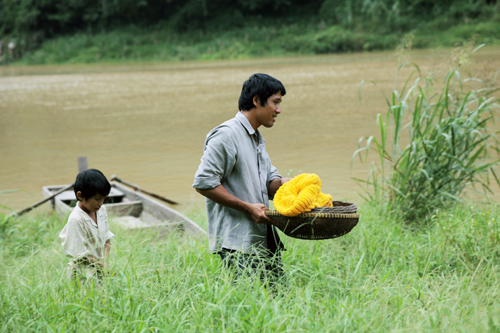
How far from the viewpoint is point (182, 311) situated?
2.26 m

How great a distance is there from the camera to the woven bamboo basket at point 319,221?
2256 millimetres

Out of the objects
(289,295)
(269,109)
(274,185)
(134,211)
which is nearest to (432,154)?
(274,185)

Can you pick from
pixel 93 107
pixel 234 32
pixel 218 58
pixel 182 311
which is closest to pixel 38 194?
pixel 182 311

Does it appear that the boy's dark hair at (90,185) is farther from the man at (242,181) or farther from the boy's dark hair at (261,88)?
the boy's dark hair at (261,88)

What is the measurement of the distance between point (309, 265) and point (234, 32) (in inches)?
1166

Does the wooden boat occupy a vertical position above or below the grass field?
below

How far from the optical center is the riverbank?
25500 mm

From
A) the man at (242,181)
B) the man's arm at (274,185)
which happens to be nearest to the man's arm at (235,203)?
the man at (242,181)

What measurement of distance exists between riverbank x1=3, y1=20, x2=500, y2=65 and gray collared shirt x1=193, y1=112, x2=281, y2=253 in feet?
72.5

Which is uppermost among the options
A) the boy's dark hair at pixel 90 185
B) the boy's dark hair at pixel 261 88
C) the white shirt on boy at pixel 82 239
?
the boy's dark hair at pixel 261 88

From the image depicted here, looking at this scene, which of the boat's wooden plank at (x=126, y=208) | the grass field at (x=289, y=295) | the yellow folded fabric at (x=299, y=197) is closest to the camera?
the grass field at (x=289, y=295)

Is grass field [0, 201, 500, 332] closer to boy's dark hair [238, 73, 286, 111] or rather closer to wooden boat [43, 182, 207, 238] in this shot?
boy's dark hair [238, 73, 286, 111]

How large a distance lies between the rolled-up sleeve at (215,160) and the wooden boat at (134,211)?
180 cm

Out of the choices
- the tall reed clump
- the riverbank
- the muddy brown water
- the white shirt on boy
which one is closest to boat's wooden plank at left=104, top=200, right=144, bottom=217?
the muddy brown water
